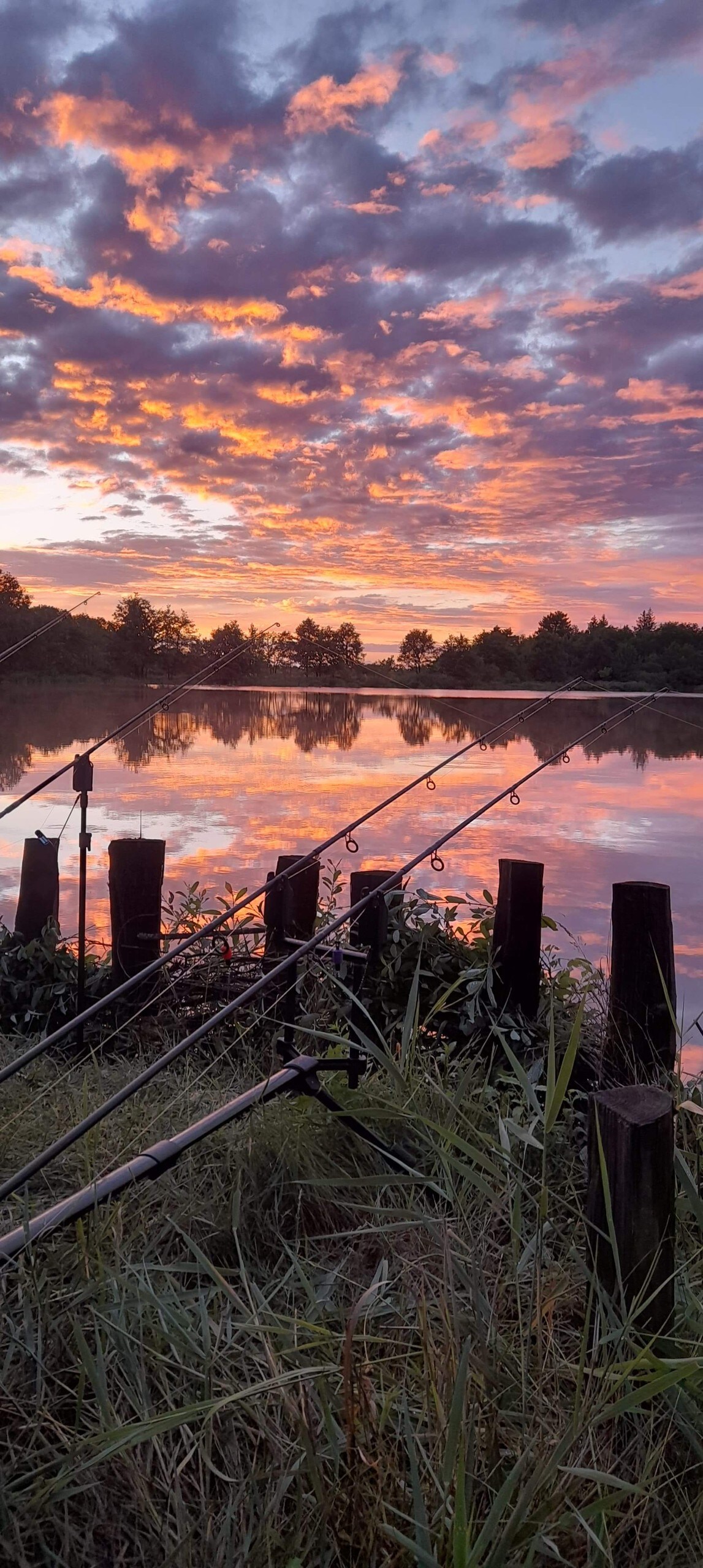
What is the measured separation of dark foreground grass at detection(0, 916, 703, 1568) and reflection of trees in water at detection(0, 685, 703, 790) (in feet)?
48.7

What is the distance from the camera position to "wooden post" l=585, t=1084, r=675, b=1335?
2.18m

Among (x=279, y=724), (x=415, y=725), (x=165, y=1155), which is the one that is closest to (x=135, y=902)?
(x=165, y=1155)

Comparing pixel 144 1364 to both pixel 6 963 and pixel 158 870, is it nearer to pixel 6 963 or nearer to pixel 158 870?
pixel 158 870

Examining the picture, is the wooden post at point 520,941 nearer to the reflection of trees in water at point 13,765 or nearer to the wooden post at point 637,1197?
the wooden post at point 637,1197

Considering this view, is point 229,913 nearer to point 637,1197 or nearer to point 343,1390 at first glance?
point 343,1390

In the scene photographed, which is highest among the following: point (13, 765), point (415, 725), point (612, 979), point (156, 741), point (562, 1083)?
point (562, 1083)

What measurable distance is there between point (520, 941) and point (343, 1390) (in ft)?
10.4

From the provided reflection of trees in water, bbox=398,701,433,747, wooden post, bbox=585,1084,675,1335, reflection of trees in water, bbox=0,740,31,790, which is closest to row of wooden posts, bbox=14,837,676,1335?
Answer: wooden post, bbox=585,1084,675,1335

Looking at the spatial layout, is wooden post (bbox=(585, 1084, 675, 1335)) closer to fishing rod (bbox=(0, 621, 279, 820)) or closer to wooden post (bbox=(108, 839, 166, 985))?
fishing rod (bbox=(0, 621, 279, 820))

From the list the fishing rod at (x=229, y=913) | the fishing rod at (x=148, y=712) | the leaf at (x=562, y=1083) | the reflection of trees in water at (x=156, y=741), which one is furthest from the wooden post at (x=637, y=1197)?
the reflection of trees in water at (x=156, y=741)

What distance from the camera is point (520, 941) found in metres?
5.21

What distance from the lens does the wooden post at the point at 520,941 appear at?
520cm

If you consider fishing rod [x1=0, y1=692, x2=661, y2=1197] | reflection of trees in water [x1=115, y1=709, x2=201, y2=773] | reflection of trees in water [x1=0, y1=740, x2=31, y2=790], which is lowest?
reflection of trees in water [x1=0, y1=740, x2=31, y2=790]

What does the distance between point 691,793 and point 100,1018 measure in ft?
54.8
